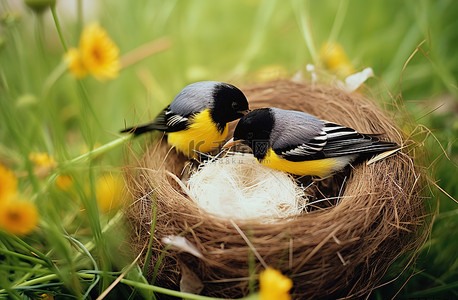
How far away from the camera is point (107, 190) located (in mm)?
2047

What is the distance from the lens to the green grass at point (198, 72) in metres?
1.78

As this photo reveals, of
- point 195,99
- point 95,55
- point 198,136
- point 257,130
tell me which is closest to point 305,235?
point 257,130

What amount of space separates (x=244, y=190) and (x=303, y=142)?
36 cm

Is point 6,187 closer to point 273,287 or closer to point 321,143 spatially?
point 273,287

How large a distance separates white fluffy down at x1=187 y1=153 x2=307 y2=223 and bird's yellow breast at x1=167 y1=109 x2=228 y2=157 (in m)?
0.09

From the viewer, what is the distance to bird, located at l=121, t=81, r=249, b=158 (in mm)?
1902

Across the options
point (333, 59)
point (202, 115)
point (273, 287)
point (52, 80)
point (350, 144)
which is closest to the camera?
point (273, 287)

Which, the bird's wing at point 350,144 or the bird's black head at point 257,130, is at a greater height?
the bird's black head at point 257,130

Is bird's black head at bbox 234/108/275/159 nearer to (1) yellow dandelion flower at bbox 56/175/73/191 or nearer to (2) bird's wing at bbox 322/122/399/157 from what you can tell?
(2) bird's wing at bbox 322/122/399/157

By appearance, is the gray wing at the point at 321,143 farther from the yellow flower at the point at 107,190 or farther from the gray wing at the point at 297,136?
the yellow flower at the point at 107,190

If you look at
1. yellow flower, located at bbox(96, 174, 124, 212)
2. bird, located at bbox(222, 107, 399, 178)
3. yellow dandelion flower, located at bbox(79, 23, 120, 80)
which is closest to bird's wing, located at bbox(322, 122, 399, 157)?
bird, located at bbox(222, 107, 399, 178)

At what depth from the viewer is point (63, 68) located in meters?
2.05

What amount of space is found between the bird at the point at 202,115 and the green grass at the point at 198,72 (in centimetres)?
28

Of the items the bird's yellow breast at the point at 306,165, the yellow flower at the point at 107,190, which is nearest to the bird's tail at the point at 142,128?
the yellow flower at the point at 107,190
